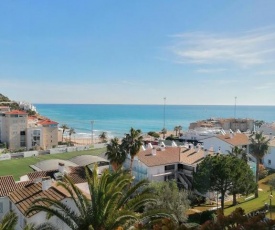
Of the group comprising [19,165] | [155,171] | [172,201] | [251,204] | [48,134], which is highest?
[48,134]

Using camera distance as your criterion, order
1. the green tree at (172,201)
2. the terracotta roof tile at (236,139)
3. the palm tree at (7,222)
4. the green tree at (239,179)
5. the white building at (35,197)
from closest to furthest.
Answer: the palm tree at (7,222) < the white building at (35,197) < the green tree at (172,201) < the green tree at (239,179) < the terracotta roof tile at (236,139)

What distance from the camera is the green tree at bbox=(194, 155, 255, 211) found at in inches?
1377

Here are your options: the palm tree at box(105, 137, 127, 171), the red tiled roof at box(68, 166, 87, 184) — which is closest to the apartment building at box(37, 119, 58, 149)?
the red tiled roof at box(68, 166, 87, 184)

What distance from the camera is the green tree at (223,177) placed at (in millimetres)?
34969

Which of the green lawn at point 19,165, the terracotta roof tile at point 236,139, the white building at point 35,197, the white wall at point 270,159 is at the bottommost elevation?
the green lawn at point 19,165

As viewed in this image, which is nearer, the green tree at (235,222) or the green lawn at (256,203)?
the green tree at (235,222)

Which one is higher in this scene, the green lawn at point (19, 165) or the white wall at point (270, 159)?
the white wall at point (270, 159)

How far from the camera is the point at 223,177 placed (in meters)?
35.0

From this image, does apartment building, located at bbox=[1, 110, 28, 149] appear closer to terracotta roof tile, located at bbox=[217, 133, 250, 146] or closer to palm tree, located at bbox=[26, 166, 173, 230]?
terracotta roof tile, located at bbox=[217, 133, 250, 146]

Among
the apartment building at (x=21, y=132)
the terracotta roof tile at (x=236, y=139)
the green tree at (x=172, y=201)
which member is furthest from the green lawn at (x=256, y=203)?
the apartment building at (x=21, y=132)

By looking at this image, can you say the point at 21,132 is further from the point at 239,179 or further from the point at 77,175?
the point at 239,179

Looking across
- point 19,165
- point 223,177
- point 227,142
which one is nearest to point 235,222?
point 223,177

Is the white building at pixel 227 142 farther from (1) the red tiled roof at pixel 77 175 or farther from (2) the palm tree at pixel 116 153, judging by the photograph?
(1) the red tiled roof at pixel 77 175

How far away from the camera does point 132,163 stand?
140ft
